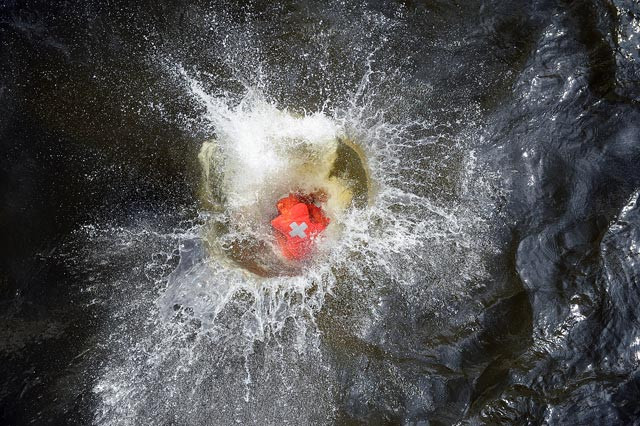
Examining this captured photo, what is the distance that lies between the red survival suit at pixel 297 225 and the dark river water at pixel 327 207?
0.12 metres

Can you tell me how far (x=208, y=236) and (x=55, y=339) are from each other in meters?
1.33

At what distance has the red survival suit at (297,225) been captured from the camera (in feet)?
11.6

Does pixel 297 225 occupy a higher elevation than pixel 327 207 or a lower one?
lower

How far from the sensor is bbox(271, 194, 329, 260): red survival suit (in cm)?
354

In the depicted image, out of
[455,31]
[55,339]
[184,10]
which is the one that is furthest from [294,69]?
[55,339]

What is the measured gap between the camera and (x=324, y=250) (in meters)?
3.67

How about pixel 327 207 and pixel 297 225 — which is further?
pixel 327 207

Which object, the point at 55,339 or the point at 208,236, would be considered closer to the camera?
the point at 55,339

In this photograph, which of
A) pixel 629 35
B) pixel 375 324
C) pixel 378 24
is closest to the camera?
pixel 629 35

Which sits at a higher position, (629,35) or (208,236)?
(629,35)

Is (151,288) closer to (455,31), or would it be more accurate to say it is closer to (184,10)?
(184,10)

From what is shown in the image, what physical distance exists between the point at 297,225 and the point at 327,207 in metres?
0.40

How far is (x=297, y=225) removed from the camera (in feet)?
11.5

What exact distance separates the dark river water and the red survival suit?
0.12m
